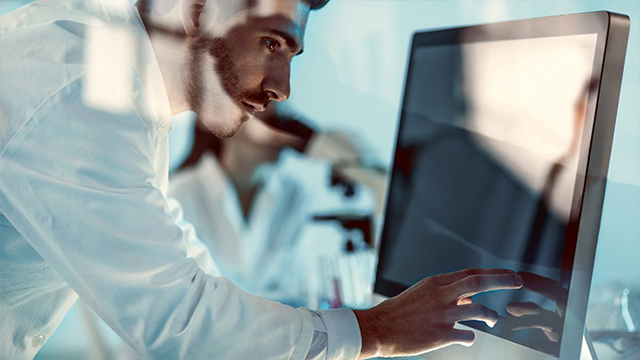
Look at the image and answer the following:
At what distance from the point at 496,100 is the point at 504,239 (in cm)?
18

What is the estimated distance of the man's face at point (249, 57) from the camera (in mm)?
857

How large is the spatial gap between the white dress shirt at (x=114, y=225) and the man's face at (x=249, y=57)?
0.22 meters

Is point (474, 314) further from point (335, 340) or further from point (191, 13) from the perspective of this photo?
point (191, 13)

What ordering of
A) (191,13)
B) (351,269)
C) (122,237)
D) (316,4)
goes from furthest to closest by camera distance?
(351,269), (316,4), (191,13), (122,237)

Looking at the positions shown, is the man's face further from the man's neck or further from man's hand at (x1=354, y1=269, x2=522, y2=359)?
man's hand at (x1=354, y1=269, x2=522, y2=359)

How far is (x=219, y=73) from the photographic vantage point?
922 millimetres

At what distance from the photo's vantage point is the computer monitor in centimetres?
63

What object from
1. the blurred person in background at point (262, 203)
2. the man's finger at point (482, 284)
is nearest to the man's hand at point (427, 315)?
the man's finger at point (482, 284)

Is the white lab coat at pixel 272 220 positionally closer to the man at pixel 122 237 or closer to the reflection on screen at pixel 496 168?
the reflection on screen at pixel 496 168

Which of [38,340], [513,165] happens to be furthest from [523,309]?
[38,340]

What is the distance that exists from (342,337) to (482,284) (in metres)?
0.18

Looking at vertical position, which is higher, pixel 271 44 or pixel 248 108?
pixel 271 44

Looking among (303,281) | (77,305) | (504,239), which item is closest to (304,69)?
(303,281)

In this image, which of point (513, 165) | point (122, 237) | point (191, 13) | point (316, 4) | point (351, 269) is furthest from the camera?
point (351, 269)
